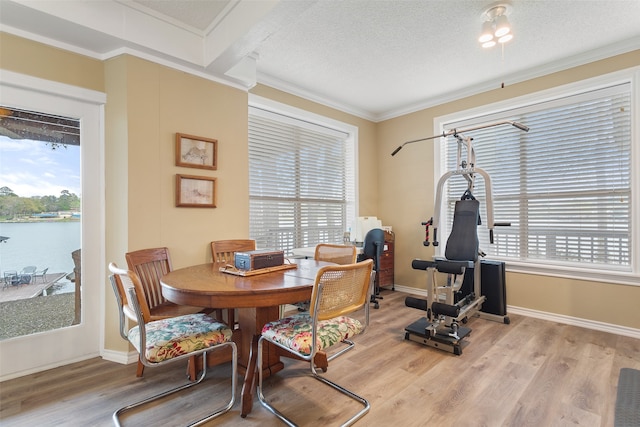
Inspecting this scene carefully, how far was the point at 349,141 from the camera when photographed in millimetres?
4668

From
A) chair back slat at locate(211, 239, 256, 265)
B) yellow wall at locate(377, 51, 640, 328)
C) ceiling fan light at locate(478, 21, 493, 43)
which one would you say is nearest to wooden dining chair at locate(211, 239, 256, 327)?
chair back slat at locate(211, 239, 256, 265)

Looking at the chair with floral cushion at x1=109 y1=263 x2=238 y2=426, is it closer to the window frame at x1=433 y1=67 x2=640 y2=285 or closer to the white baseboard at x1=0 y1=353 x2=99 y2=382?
the white baseboard at x1=0 y1=353 x2=99 y2=382

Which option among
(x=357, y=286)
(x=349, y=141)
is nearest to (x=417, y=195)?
(x=349, y=141)

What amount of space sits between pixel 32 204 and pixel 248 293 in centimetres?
201

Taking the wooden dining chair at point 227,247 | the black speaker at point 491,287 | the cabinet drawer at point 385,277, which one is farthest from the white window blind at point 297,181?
the black speaker at point 491,287

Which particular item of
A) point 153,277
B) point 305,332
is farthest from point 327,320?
point 153,277

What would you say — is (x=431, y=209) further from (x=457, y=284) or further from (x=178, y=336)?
(x=178, y=336)

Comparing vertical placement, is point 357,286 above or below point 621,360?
above

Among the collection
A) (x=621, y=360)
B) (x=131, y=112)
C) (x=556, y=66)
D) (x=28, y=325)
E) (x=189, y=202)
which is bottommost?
(x=621, y=360)

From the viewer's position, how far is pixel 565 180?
131 inches

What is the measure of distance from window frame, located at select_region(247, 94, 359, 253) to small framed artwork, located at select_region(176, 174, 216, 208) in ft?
3.70

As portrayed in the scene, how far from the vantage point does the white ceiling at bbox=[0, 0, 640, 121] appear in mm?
2203

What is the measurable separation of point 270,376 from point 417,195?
10.5 ft

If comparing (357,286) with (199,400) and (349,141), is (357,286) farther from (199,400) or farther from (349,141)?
(349,141)
